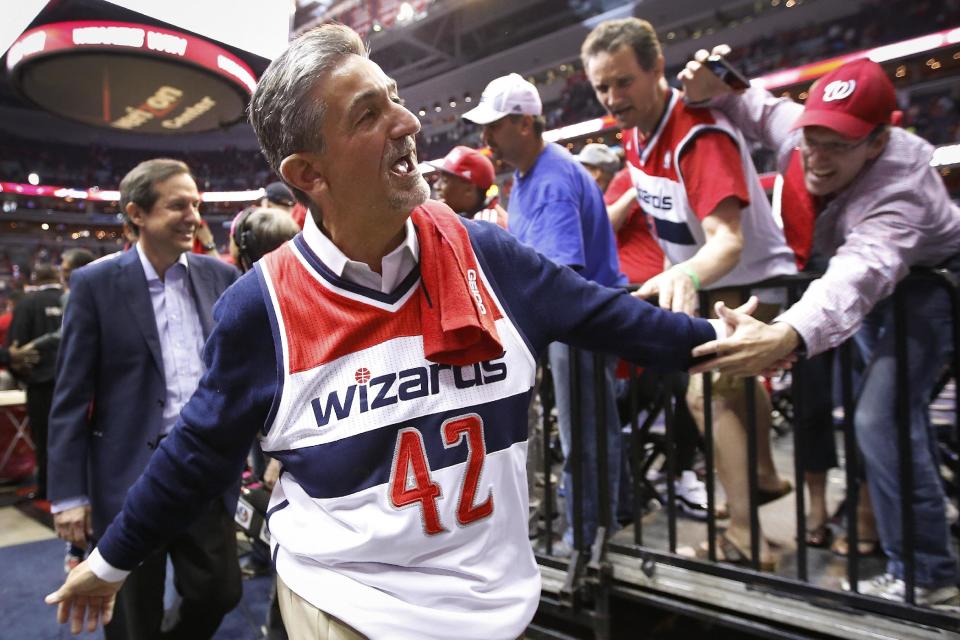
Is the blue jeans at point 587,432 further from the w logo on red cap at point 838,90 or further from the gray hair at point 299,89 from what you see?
the gray hair at point 299,89

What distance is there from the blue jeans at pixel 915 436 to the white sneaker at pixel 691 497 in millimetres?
1033

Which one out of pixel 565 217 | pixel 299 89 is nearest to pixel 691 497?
pixel 565 217

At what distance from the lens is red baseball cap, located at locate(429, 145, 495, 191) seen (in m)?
3.56

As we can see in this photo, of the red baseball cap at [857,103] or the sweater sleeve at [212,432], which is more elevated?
the red baseball cap at [857,103]

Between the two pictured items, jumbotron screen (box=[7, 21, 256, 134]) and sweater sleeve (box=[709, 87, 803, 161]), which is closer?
sweater sleeve (box=[709, 87, 803, 161])

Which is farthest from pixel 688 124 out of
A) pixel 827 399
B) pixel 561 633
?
pixel 561 633

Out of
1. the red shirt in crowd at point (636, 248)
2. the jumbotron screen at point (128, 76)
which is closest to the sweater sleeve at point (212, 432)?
the red shirt in crowd at point (636, 248)

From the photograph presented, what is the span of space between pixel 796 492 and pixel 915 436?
418 mm

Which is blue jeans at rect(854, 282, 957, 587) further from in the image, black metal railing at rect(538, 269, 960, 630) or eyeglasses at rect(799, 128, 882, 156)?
eyeglasses at rect(799, 128, 882, 156)

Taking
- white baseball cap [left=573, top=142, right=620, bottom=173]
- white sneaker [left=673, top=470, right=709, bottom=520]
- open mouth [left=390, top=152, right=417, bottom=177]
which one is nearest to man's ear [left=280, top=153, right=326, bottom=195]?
open mouth [left=390, top=152, right=417, bottom=177]

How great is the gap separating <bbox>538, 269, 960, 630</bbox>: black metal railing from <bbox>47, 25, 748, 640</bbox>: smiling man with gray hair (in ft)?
4.00

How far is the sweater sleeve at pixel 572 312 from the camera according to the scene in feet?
4.15

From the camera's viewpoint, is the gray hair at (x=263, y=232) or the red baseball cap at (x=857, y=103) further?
the gray hair at (x=263, y=232)

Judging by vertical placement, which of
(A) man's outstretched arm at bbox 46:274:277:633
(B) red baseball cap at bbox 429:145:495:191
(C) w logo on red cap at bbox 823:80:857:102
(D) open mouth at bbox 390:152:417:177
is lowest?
(A) man's outstretched arm at bbox 46:274:277:633
